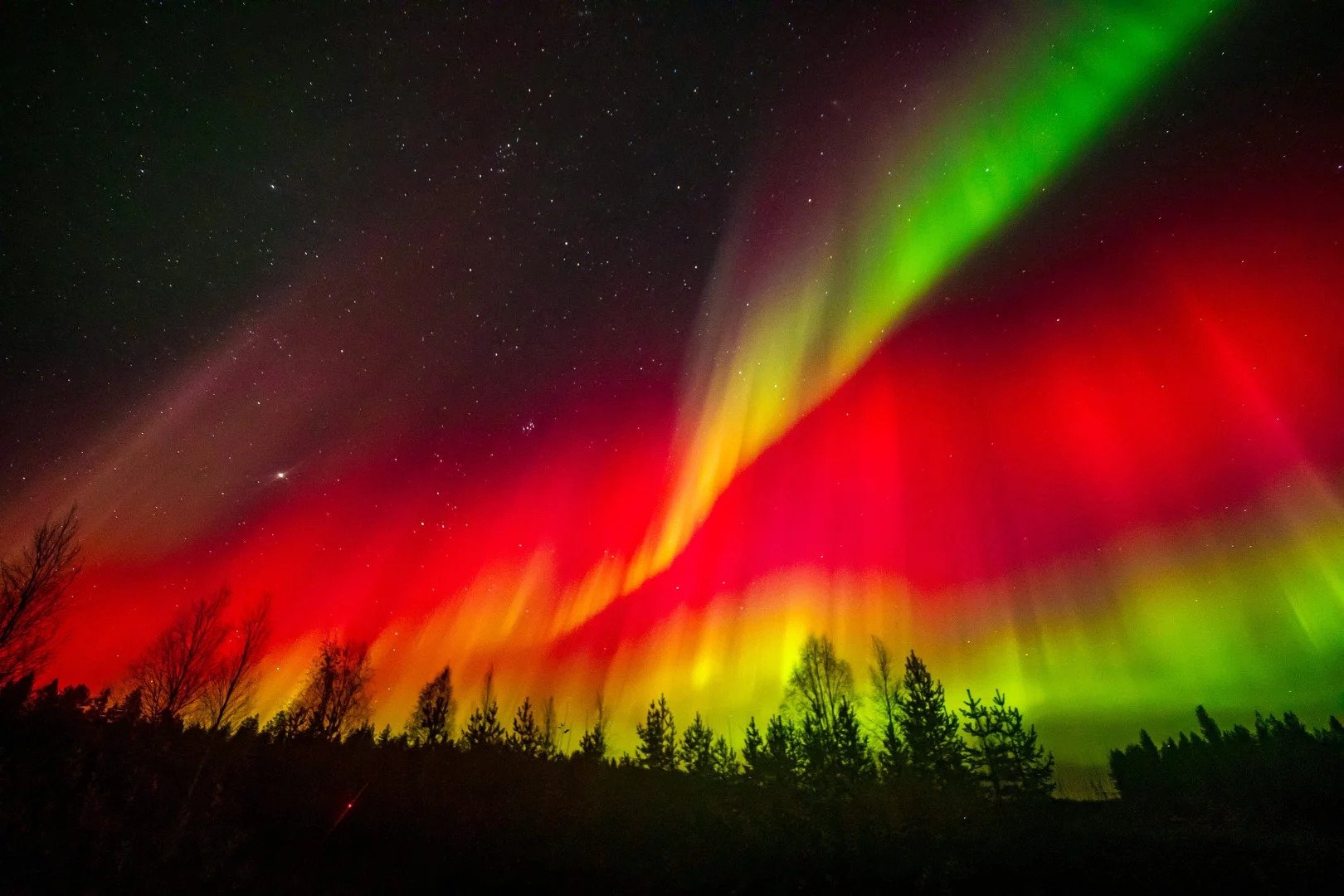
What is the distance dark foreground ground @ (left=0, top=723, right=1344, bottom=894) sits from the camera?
16203 millimetres

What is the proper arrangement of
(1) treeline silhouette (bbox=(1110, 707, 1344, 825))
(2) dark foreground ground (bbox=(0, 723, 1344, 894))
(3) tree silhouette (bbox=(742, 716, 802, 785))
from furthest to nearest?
1. (1) treeline silhouette (bbox=(1110, 707, 1344, 825))
2. (3) tree silhouette (bbox=(742, 716, 802, 785))
3. (2) dark foreground ground (bbox=(0, 723, 1344, 894))

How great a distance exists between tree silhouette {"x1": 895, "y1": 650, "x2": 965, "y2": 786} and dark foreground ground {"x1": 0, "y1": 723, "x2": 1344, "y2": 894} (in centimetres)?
1268

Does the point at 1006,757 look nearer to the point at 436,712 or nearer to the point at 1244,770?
the point at 436,712

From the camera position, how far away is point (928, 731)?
47.8m

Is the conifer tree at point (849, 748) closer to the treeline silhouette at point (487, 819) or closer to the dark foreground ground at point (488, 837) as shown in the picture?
the treeline silhouette at point (487, 819)

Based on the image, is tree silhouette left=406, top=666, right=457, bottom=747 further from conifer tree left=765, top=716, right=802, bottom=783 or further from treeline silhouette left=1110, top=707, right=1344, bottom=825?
treeline silhouette left=1110, top=707, right=1344, bottom=825

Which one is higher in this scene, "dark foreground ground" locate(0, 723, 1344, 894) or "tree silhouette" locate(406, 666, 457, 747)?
"tree silhouette" locate(406, 666, 457, 747)

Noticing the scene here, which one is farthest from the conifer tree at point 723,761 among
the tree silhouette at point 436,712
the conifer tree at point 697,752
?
the tree silhouette at point 436,712

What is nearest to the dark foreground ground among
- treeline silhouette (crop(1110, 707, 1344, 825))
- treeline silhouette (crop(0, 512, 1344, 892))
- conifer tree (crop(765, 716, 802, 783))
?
treeline silhouette (crop(0, 512, 1344, 892))

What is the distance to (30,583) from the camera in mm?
23016

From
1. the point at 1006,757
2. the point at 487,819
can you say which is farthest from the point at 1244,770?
the point at 487,819

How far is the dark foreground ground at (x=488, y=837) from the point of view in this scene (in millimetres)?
16203

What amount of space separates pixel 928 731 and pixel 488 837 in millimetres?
39614

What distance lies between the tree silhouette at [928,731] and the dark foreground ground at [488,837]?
41.6 feet
